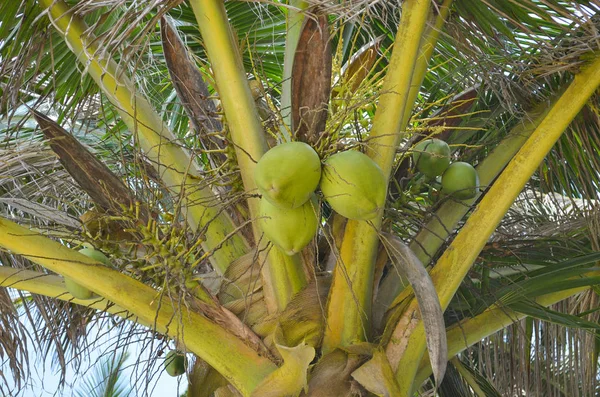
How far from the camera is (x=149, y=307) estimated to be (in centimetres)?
154

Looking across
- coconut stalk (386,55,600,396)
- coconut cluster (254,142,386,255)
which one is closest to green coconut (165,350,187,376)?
coconut stalk (386,55,600,396)

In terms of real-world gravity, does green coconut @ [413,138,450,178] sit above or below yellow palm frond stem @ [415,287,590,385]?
above

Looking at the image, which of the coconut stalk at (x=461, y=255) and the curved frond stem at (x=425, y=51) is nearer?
the coconut stalk at (x=461, y=255)

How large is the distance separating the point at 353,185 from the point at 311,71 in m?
0.43

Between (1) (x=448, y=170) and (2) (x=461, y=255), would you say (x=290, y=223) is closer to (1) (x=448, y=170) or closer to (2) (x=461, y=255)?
(2) (x=461, y=255)

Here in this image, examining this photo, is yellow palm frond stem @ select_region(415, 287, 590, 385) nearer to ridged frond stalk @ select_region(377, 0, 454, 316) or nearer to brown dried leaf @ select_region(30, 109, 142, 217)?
ridged frond stalk @ select_region(377, 0, 454, 316)

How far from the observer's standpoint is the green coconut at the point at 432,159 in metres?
1.70

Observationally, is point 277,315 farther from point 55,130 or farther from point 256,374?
point 55,130

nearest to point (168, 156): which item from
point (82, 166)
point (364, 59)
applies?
point (82, 166)

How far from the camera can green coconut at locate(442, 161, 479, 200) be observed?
169cm

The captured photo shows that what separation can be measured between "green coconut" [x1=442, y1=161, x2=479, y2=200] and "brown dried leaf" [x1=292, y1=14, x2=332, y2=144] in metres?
0.41

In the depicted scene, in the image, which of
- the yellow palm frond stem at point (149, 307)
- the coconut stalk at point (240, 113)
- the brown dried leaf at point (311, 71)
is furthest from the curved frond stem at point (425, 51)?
the yellow palm frond stem at point (149, 307)

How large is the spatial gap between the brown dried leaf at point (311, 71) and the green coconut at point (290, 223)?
232 mm

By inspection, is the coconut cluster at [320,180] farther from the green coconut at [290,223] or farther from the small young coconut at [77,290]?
the small young coconut at [77,290]
